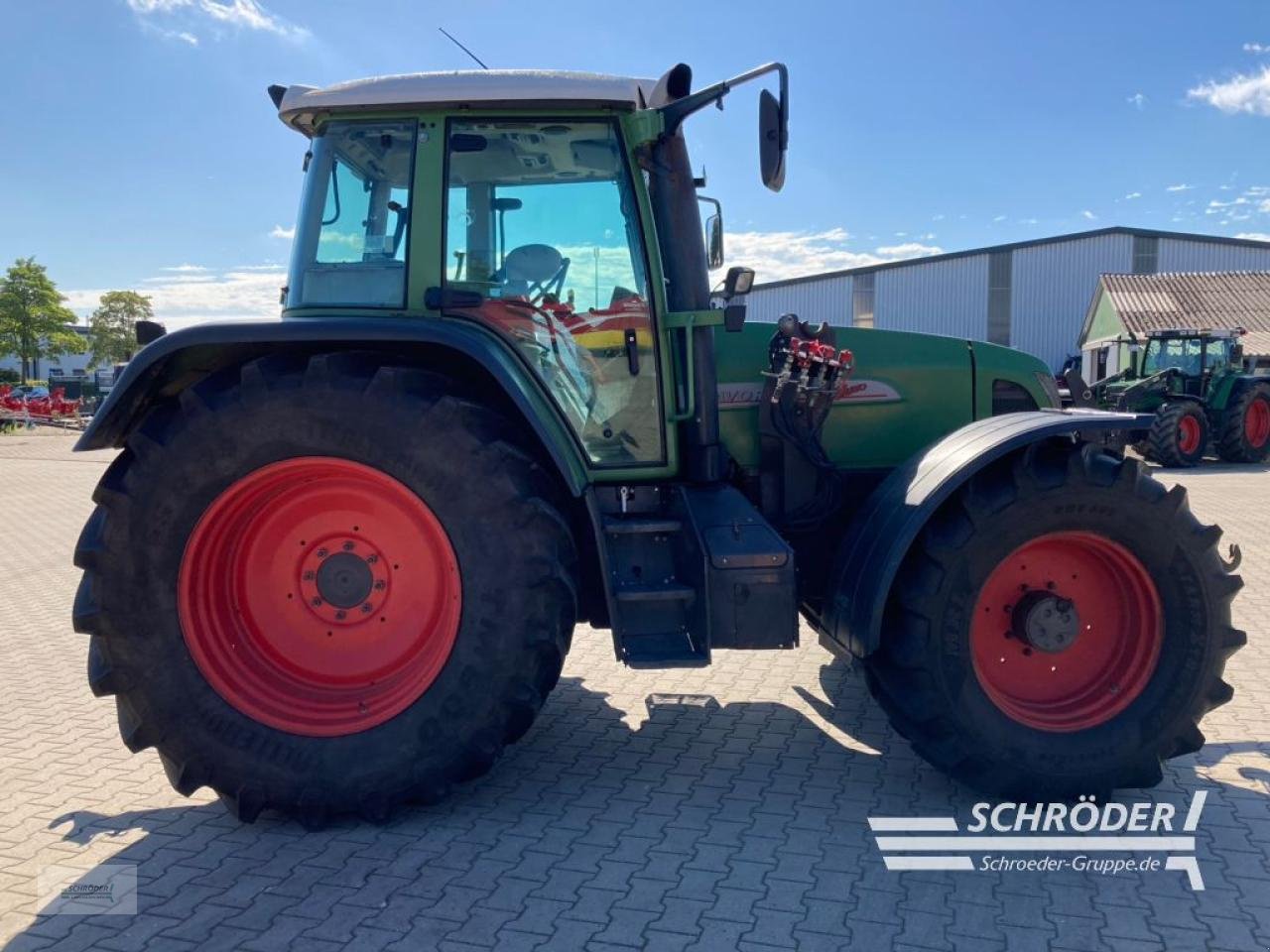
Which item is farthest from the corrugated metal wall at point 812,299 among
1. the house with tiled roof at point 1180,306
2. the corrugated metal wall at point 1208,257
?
the corrugated metal wall at point 1208,257

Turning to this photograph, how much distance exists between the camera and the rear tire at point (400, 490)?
3.26 metres

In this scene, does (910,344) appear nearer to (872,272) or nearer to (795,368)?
(795,368)

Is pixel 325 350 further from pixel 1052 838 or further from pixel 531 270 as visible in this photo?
pixel 1052 838

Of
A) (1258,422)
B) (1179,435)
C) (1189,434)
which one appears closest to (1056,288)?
(1258,422)

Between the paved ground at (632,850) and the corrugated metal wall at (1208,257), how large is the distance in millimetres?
35472

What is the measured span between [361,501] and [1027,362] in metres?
3.09

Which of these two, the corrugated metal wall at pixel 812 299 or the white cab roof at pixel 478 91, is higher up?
the corrugated metal wall at pixel 812 299

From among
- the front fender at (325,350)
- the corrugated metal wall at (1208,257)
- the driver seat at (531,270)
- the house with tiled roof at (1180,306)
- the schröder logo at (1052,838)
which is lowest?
the schröder logo at (1052,838)

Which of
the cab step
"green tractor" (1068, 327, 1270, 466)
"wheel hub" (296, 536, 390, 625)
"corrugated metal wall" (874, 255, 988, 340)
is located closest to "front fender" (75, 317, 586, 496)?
the cab step

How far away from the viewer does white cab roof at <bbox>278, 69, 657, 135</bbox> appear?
347 centimetres

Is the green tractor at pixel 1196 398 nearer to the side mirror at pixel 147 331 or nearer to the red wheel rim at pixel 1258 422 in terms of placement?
the red wheel rim at pixel 1258 422

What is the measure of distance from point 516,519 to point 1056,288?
35.4 m

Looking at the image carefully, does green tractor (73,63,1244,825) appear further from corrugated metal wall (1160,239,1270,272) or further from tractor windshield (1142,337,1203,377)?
corrugated metal wall (1160,239,1270,272)

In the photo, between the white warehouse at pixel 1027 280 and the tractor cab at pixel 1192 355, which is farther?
the white warehouse at pixel 1027 280
